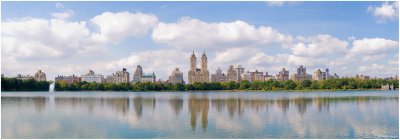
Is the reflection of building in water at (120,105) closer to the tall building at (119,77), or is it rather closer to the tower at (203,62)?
the tower at (203,62)

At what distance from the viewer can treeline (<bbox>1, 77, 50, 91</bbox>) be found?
1901 inches

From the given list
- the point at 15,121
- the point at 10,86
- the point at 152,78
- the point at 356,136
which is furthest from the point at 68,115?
the point at 152,78

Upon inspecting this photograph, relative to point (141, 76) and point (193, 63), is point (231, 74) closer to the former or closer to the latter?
point (193, 63)

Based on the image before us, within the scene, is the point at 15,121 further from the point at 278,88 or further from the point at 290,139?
the point at 278,88

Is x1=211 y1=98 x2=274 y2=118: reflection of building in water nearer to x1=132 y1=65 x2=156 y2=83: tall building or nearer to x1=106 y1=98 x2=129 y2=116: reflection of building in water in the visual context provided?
x1=106 y1=98 x2=129 y2=116: reflection of building in water

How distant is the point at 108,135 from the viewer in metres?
11.4

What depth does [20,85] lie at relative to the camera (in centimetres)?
5191

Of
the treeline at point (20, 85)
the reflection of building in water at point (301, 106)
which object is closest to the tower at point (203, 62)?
the treeline at point (20, 85)

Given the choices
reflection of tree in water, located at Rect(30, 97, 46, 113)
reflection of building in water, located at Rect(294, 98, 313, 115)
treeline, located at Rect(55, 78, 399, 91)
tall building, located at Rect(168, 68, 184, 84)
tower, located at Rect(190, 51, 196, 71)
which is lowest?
reflection of building in water, located at Rect(294, 98, 313, 115)

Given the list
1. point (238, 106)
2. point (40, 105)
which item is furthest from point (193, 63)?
point (238, 106)

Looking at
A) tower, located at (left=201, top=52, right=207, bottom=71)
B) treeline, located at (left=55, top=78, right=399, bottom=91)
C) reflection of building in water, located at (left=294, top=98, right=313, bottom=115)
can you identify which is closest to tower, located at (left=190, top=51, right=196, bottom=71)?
tower, located at (left=201, top=52, right=207, bottom=71)

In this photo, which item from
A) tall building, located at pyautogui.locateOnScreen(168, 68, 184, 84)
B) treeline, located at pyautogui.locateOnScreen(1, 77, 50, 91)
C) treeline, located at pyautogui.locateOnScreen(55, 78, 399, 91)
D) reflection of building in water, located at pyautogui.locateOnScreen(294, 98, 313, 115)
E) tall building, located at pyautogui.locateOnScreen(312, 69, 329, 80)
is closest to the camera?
reflection of building in water, located at pyautogui.locateOnScreen(294, 98, 313, 115)

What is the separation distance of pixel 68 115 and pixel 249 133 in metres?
7.49

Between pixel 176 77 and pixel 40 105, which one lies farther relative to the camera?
pixel 176 77
